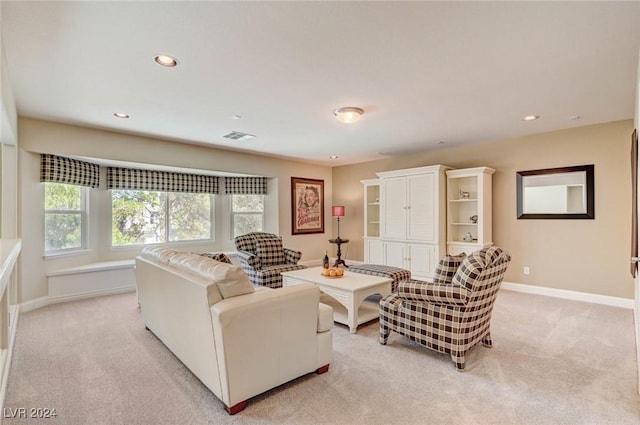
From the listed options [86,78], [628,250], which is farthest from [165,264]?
[628,250]

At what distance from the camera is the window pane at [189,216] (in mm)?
5894

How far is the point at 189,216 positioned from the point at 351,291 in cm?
408

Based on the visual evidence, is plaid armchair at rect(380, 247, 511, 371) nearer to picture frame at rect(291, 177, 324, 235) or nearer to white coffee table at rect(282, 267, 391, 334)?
white coffee table at rect(282, 267, 391, 334)

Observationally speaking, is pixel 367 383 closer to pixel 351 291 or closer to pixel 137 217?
pixel 351 291

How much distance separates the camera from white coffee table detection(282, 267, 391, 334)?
10.5 ft

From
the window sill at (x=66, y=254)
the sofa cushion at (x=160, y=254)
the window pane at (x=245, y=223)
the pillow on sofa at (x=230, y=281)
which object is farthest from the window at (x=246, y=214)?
the pillow on sofa at (x=230, y=281)

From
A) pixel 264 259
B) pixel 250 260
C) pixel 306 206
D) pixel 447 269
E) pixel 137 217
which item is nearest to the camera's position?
pixel 447 269

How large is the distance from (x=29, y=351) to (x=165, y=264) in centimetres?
146

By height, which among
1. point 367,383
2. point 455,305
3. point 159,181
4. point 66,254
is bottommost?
point 367,383

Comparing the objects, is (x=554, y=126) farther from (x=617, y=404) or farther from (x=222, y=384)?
(x=222, y=384)

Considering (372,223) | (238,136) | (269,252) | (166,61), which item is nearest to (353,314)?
(269,252)

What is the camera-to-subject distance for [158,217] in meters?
5.71

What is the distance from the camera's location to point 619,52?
2.34 metres

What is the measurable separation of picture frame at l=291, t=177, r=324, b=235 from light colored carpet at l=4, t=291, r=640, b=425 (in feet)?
12.9
